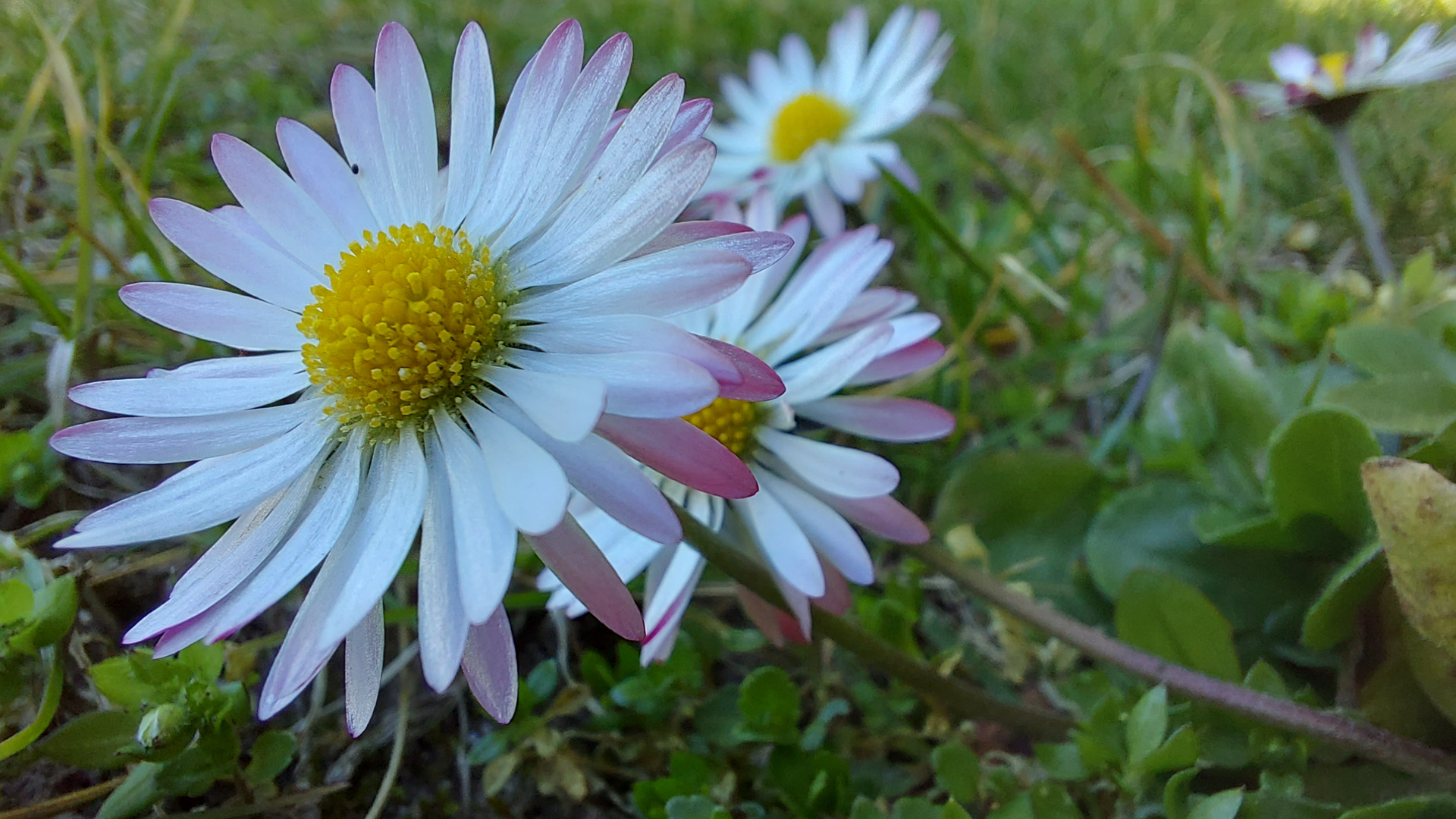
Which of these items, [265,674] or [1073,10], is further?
[1073,10]

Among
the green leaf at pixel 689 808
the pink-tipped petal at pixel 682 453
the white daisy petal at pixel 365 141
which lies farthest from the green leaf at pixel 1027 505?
the white daisy petal at pixel 365 141

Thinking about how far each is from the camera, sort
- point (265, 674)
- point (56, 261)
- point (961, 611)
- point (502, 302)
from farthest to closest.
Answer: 1. point (56, 261)
2. point (961, 611)
3. point (265, 674)
4. point (502, 302)

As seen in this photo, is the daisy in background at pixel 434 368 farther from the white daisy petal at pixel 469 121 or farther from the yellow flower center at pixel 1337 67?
the yellow flower center at pixel 1337 67

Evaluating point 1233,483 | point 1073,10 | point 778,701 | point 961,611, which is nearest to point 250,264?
point 778,701

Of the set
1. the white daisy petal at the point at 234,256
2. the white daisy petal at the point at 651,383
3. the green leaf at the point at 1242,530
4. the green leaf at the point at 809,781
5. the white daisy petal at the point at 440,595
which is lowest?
the green leaf at the point at 809,781

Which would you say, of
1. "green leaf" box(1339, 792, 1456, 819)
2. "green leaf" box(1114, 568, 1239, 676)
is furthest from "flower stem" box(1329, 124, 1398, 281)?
"green leaf" box(1339, 792, 1456, 819)

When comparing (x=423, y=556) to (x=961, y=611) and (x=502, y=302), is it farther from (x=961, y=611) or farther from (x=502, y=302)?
(x=961, y=611)
